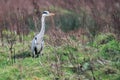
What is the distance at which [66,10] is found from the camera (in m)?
15.7

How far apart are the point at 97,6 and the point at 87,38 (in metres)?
2.75

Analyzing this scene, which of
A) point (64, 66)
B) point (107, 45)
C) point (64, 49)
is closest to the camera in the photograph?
point (64, 66)

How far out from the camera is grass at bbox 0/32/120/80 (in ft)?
26.8

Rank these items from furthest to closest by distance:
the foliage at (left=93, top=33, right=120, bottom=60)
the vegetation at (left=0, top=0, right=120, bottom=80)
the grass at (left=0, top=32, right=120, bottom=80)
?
the foliage at (left=93, top=33, right=120, bottom=60) → the vegetation at (left=0, top=0, right=120, bottom=80) → the grass at (left=0, top=32, right=120, bottom=80)

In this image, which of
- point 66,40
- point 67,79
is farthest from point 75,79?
point 66,40

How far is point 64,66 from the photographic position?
28.3 ft

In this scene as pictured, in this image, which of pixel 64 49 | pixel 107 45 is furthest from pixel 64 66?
pixel 107 45

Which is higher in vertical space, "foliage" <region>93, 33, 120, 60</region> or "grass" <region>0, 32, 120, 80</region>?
"foliage" <region>93, 33, 120, 60</region>

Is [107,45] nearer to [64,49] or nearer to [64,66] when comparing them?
[64,49]

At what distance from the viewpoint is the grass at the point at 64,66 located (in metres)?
8.16

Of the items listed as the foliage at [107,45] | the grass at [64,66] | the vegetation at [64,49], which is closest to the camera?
the grass at [64,66]

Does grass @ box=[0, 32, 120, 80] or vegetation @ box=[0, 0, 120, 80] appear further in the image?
vegetation @ box=[0, 0, 120, 80]

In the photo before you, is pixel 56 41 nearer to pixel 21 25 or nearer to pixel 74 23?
pixel 21 25

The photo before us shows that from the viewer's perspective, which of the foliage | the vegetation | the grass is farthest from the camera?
the foliage
